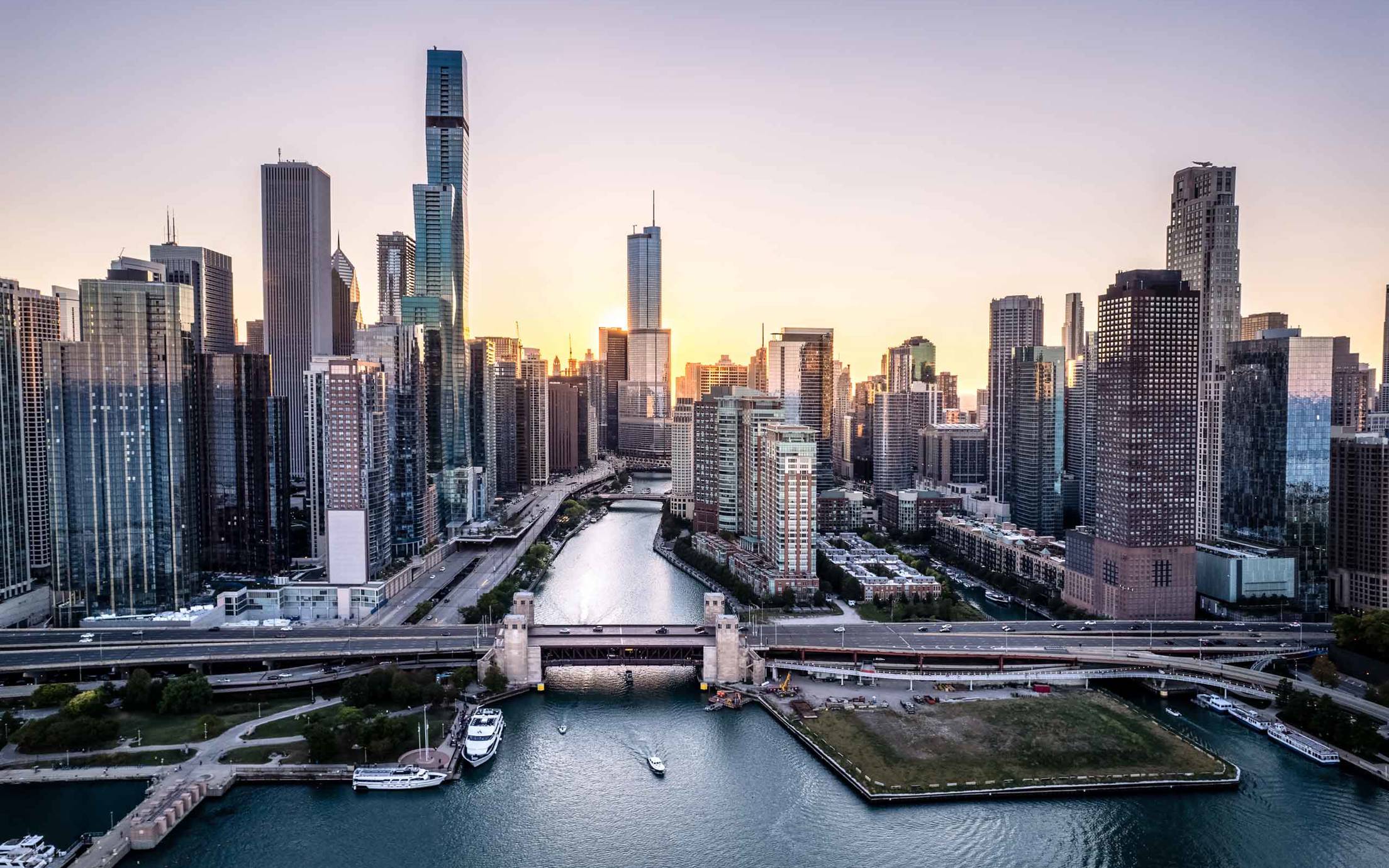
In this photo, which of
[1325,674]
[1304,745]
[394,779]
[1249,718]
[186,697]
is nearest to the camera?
[394,779]

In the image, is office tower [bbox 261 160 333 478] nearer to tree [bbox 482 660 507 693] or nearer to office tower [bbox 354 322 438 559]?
office tower [bbox 354 322 438 559]

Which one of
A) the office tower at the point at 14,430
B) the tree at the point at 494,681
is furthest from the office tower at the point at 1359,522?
the office tower at the point at 14,430

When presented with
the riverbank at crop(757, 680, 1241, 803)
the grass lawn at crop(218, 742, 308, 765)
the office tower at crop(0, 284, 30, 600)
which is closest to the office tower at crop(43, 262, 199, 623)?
the office tower at crop(0, 284, 30, 600)

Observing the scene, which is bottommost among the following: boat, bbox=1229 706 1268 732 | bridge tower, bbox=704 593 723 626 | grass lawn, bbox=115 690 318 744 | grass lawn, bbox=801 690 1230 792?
boat, bbox=1229 706 1268 732

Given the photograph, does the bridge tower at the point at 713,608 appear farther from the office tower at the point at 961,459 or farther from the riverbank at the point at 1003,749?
the office tower at the point at 961,459

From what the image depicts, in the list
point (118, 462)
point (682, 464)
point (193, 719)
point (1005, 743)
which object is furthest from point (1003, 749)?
point (682, 464)

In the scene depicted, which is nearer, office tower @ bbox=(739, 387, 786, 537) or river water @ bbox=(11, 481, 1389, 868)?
river water @ bbox=(11, 481, 1389, 868)

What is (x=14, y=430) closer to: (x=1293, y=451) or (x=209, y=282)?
(x=209, y=282)
